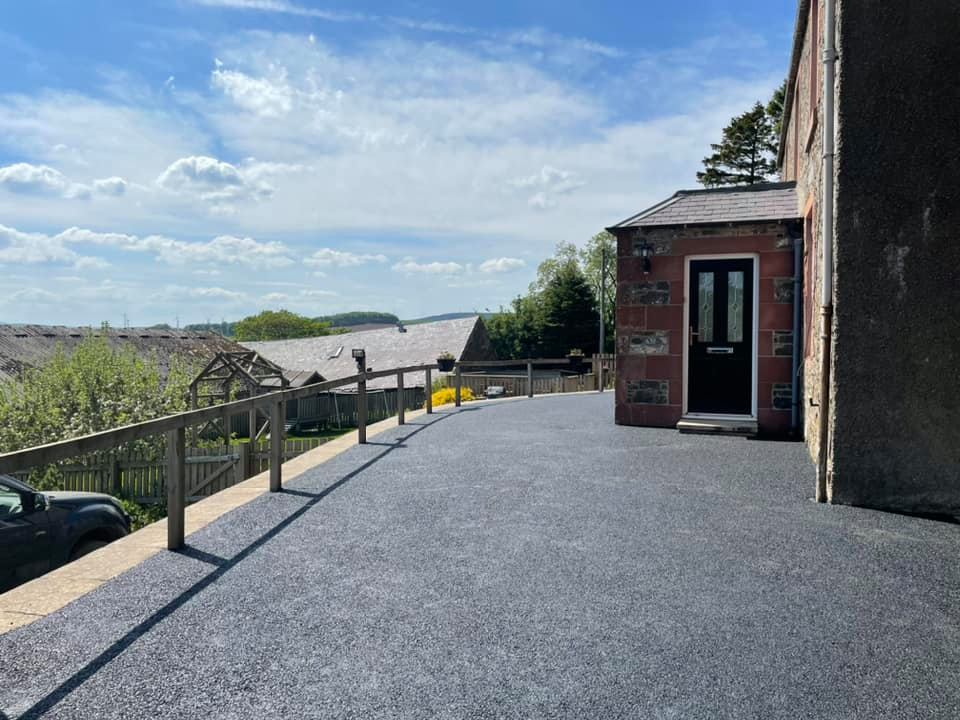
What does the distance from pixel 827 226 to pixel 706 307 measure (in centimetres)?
424

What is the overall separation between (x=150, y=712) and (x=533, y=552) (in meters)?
2.32

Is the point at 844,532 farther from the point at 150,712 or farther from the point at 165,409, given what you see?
the point at 165,409

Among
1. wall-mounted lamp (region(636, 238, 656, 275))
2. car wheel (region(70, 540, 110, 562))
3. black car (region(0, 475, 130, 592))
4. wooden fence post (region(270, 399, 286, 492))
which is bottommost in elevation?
car wheel (region(70, 540, 110, 562))

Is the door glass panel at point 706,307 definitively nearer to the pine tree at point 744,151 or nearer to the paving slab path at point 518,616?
the paving slab path at point 518,616

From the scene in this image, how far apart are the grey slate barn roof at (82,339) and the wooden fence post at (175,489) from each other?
22668mm

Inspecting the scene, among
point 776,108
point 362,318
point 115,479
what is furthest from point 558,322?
point 362,318

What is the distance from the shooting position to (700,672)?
2809 millimetres

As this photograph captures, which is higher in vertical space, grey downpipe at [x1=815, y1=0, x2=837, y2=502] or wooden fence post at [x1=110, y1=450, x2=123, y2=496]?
grey downpipe at [x1=815, y1=0, x2=837, y2=502]

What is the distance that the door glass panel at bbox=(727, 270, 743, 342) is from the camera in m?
9.59

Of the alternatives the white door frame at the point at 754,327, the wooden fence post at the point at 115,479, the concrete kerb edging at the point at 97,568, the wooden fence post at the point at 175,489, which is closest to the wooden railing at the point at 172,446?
the wooden fence post at the point at 175,489

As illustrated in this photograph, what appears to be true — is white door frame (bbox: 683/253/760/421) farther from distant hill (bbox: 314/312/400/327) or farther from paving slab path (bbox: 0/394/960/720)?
distant hill (bbox: 314/312/400/327)

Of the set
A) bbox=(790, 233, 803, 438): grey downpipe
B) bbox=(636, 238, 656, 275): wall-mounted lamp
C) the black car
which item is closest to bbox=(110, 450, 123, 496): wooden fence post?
the black car

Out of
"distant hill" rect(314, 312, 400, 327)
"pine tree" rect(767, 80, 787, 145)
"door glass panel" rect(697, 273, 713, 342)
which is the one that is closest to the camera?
"door glass panel" rect(697, 273, 713, 342)

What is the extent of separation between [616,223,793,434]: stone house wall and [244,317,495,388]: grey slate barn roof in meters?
26.2
